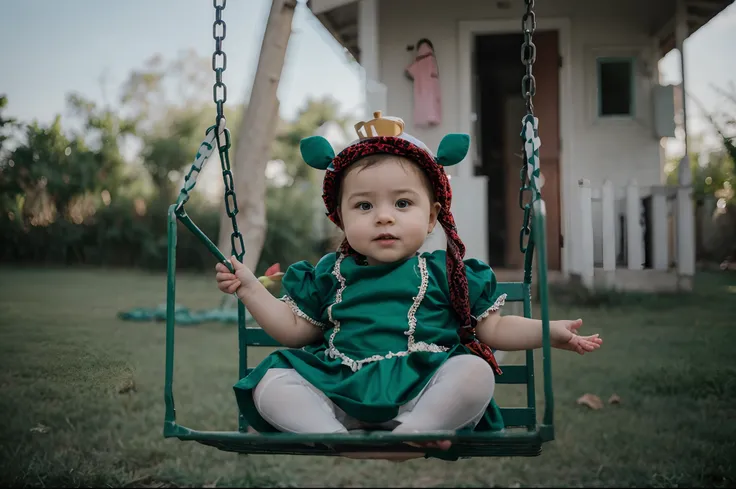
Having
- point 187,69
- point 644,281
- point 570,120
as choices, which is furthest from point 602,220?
point 187,69

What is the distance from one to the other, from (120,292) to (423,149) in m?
3.34

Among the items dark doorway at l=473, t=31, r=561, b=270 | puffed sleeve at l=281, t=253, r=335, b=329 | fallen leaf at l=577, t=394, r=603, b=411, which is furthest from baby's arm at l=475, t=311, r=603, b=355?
dark doorway at l=473, t=31, r=561, b=270

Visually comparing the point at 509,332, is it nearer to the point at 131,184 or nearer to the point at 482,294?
the point at 482,294

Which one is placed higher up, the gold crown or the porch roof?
the porch roof

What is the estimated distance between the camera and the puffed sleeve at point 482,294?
68.7 inches

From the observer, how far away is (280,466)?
339 centimetres

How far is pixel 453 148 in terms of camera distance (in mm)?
1752

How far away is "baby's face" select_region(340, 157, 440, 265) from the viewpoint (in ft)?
5.49

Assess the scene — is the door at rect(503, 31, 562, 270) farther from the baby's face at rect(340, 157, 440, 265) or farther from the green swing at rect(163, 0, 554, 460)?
the baby's face at rect(340, 157, 440, 265)

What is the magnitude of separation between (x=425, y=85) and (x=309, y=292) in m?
3.39

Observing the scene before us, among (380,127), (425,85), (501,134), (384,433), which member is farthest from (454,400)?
(501,134)

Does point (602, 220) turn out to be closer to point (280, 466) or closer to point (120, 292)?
point (280, 466)

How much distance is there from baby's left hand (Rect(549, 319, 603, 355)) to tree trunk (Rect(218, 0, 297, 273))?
A: 2.86 meters

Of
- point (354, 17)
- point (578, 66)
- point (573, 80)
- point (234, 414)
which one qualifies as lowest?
point (234, 414)
